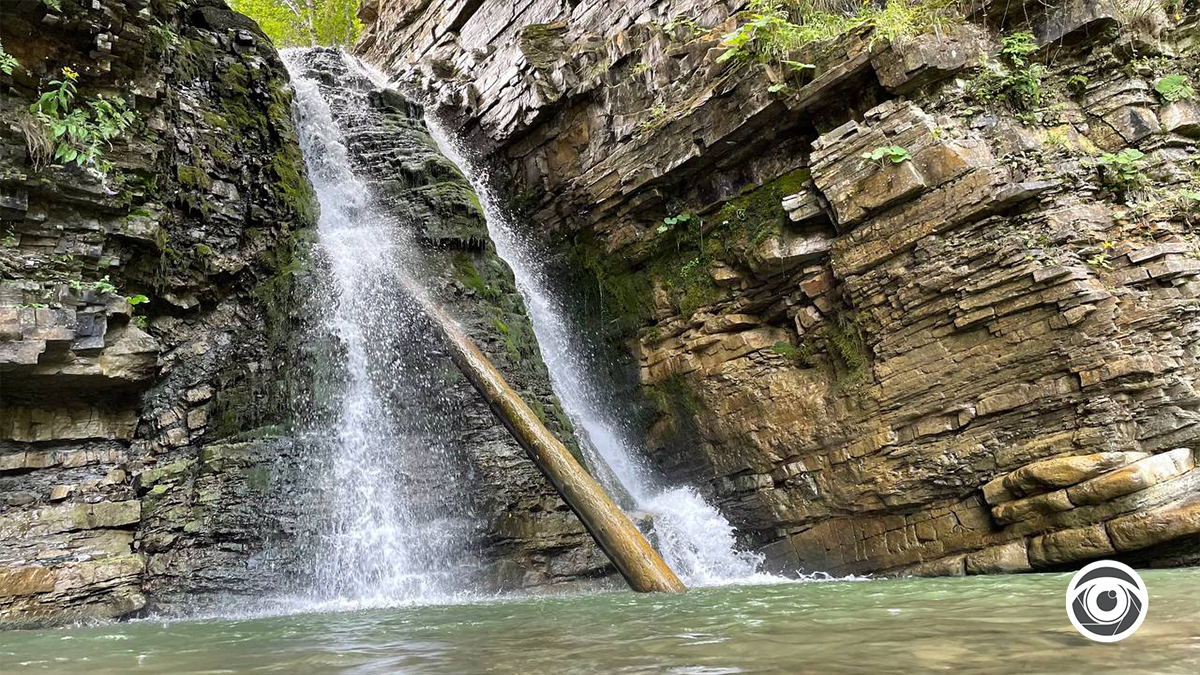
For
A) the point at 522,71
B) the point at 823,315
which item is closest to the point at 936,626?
the point at 823,315

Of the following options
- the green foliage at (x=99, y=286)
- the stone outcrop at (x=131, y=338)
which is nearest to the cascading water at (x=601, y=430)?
the stone outcrop at (x=131, y=338)

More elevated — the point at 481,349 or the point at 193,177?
the point at 193,177

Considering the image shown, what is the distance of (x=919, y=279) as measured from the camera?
359 inches

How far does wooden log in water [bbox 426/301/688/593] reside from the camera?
22.7ft

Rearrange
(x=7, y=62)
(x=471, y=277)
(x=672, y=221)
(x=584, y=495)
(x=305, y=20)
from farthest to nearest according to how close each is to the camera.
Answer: (x=305, y=20)
(x=672, y=221)
(x=471, y=277)
(x=7, y=62)
(x=584, y=495)

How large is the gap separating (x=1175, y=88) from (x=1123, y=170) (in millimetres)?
1483

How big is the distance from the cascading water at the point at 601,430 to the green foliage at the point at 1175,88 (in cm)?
798

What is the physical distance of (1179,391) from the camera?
7.48 meters

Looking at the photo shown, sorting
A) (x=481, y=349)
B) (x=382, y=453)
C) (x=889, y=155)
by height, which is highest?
(x=889, y=155)

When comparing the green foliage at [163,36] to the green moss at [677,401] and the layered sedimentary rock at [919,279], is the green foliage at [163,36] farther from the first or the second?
the green moss at [677,401]

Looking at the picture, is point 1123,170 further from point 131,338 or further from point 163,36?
point 163,36

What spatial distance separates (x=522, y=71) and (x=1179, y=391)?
1216cm

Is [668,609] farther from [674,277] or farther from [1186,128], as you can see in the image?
[1186,128]

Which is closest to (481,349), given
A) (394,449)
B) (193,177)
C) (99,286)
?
(394,449)
